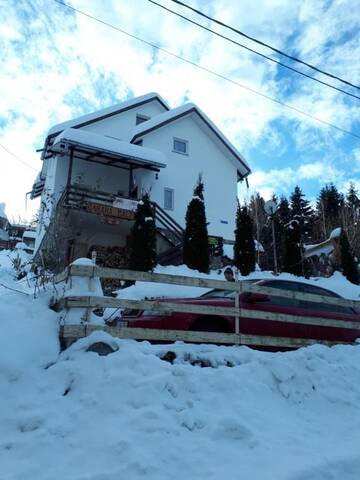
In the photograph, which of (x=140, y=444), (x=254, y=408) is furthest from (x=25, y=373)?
(x=254, y=408)

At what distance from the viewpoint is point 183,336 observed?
5.60m

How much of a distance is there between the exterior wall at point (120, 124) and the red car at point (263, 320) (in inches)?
669

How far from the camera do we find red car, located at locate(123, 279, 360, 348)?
6066 mm

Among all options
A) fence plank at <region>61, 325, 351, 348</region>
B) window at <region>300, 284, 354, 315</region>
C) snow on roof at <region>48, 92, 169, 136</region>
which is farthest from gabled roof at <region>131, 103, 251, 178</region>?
fence plank at <region>61, 325, 351, 348</region>

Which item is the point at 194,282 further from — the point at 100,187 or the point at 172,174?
the point at 172,174

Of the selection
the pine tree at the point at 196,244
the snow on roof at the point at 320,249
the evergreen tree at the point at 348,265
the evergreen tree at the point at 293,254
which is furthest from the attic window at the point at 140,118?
the evergreen tree at the point at 348,265

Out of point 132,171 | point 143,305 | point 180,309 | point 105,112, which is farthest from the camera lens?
point 105,112

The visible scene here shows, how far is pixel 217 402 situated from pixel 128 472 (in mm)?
1499

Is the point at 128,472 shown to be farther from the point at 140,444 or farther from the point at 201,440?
the point at 201,440

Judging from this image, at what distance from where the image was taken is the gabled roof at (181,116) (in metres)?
21.6

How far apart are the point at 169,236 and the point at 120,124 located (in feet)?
26.9

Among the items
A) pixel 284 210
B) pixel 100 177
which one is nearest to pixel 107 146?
pixel 100 177

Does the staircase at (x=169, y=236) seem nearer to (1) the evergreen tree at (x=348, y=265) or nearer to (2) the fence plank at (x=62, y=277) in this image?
(1) the evergreen tree at (x=348, y=265)

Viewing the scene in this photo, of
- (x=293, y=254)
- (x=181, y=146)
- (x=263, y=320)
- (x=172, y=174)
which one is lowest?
(x=263, y=320)
